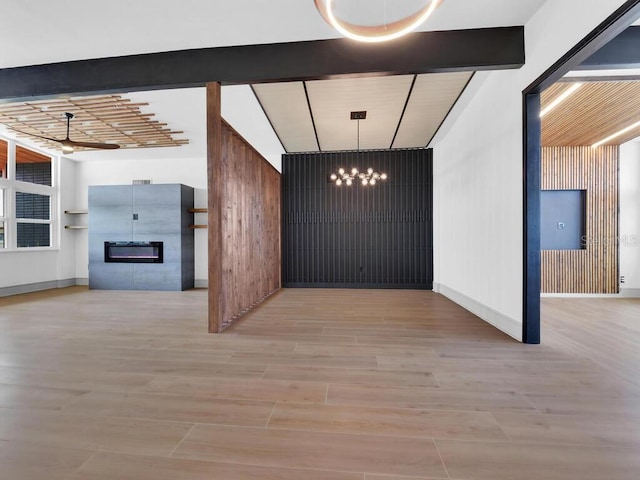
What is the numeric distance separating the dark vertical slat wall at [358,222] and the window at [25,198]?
A: 6046 millimetres

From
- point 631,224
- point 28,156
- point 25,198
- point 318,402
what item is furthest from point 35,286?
point 631,224

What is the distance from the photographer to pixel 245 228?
4.63 m

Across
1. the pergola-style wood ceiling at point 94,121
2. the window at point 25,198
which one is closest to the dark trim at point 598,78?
the pergola-style wood ceiling at point 94,121

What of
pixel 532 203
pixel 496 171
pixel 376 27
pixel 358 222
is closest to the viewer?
pixel 376 27

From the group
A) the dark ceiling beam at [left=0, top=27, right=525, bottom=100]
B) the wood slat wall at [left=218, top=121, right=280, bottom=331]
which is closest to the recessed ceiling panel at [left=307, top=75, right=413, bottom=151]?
the dark ceiling beam at [left=0, top=27, right=525, bottom=100]

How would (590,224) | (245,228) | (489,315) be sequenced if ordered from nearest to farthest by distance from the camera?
(489,315) → (245,228) → (590,224)

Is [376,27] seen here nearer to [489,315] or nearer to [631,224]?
[489,315]

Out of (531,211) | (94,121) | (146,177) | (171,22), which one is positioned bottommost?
(531,211)

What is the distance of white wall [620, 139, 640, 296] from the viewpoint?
576 centimetres

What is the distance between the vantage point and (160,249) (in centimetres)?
677

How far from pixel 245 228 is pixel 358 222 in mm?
3348

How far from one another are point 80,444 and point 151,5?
3607 millimetres

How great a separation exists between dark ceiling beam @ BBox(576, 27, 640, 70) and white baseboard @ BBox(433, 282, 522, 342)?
2772 mm

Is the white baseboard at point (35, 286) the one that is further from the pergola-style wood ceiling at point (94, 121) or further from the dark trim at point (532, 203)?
the dark trim at point (532, 203)
